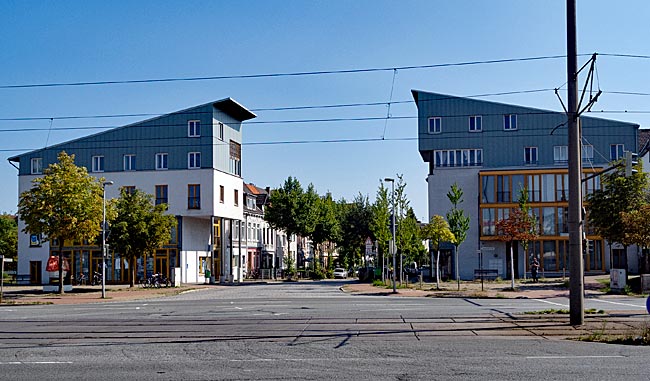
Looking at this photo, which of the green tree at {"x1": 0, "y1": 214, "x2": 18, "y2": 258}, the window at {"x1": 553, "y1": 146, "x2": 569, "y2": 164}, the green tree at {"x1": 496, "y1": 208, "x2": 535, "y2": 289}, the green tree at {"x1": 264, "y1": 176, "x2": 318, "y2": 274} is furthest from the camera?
the green tree at {"x1": 0, "y1": 214, "x2": 18, "y2": 258}

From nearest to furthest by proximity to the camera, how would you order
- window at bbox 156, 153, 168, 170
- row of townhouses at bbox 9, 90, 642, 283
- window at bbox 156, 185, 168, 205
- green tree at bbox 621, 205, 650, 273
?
green tree at bbox 621, 205, 650, 273, row of townhouses at bbox 9, 90, 642, 283, window at bbox 156, 185, 168, 205, window at bbox 156, 153, 168, 170

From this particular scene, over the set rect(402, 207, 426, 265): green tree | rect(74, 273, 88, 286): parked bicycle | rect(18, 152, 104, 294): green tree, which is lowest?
rect(74, 273, 88, 286): parked bicycle

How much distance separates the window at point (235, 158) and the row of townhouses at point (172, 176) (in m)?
0.09

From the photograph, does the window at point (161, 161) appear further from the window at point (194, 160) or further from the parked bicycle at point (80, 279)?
the parked bicycle at point (80, 279)

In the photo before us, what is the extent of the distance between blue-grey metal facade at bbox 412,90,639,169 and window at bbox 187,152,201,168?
18.7 meters

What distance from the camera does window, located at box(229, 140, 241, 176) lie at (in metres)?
60.9

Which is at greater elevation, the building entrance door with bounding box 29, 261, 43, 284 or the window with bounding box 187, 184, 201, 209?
the window with bounding box 187, 184, 201, 209

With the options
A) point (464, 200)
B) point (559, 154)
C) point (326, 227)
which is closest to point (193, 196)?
point (326, 227)

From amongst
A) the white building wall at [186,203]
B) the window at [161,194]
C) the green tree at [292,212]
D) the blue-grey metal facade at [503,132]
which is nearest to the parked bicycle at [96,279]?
the white building wall at [186,203]

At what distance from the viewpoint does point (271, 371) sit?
1180 centimetres

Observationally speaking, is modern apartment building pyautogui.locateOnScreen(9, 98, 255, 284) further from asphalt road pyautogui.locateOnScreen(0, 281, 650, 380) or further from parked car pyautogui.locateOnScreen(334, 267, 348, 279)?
asphalt road pyautogui.locateOnScreen(0, 281, 650, 380)

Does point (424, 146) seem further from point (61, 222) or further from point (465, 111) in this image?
point (61, 222)

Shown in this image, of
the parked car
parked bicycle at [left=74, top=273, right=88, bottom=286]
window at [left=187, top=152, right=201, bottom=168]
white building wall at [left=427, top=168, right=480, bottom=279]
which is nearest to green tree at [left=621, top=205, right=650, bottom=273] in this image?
white building wall at [left=427, top=168, right=480, bottom=279]

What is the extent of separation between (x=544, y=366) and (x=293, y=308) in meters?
15.0
